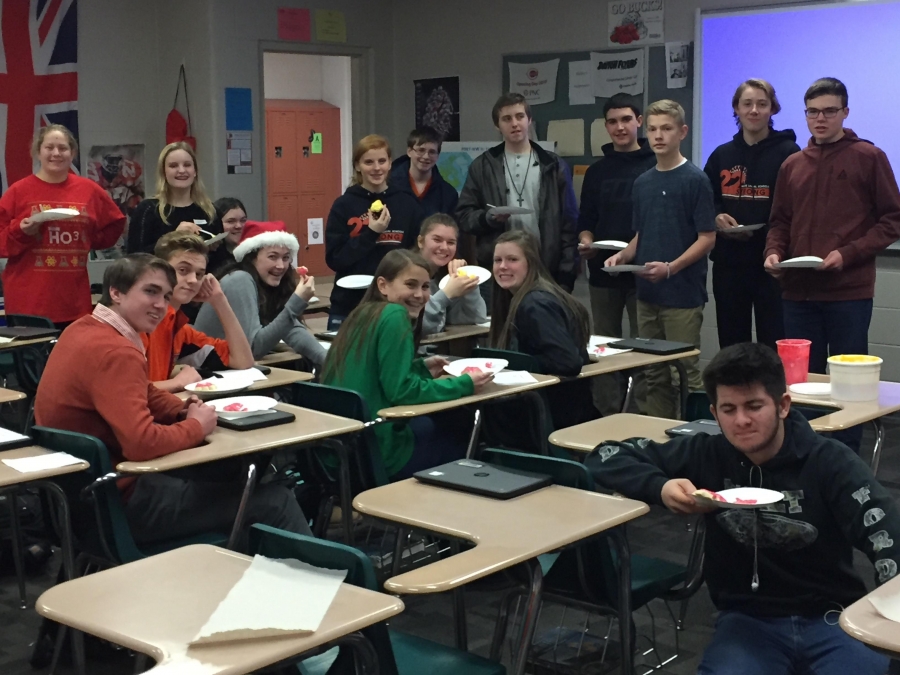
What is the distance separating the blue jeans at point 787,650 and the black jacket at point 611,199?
3244 mm

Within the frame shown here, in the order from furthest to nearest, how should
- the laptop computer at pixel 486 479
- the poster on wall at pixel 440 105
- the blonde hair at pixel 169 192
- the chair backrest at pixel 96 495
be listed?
the poster on wall at pixel 440 105
the blonde hair at pixel 169 192
the chair backrest at pixel 96 495
the laptop computer at pixel 486 479

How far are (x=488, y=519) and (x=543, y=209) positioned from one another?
336 centimetres

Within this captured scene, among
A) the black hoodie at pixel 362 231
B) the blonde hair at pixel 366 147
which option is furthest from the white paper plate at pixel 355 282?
the blonde hair at pixel 366 147

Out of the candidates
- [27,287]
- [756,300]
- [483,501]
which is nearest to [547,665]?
[483,501]

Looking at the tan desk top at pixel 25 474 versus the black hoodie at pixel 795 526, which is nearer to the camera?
the black hoodie at pixel 795 526

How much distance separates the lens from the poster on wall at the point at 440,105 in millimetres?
7961

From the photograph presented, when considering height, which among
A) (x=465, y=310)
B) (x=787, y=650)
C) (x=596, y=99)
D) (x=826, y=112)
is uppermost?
(x=596, y=99)

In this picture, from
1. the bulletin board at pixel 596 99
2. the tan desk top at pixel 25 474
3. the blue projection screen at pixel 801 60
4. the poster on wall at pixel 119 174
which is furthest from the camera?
the poster on wall at pixel 119 174

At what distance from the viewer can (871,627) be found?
167cm

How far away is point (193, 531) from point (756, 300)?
311 centimetres

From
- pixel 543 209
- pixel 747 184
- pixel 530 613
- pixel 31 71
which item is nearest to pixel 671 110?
pixel 747 184

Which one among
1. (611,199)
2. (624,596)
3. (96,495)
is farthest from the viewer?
(611,199)

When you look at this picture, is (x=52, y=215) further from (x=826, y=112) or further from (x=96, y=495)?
(x=826, y=112)

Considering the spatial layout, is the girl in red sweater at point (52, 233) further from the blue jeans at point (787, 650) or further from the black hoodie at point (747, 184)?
the blue jeans at point (787, 650)
